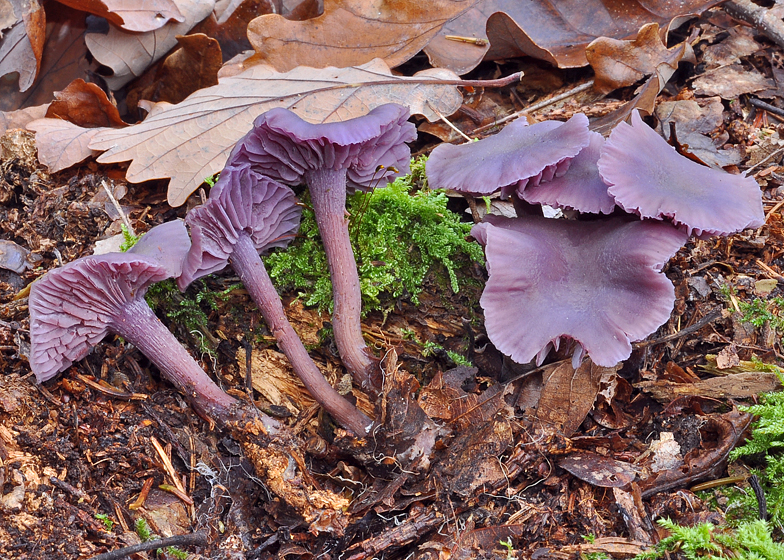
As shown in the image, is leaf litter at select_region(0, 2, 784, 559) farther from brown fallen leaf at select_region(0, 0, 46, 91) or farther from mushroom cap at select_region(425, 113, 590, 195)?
mushroom cap at select_region(425, 113, 590, 195)

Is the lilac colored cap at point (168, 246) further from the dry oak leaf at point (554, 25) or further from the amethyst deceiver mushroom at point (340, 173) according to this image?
the dry oak leaf at point (554, 25)

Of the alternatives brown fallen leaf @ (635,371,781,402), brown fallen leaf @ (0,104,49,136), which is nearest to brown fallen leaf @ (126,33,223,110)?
brown fallen leaf @ (0,104,49,136)

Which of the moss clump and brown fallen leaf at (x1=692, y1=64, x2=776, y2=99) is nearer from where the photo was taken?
the moss clump

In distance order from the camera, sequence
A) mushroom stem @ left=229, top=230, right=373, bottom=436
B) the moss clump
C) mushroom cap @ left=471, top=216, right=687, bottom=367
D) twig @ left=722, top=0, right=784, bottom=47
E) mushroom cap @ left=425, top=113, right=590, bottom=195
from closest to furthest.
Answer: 1. mushroom cap @ left=471, top=216, right=687, bottom=367
2. mushroom cap @ left=425, top=113, right=590, bottom=195
3. mushroom stem @ left=229, top=230, right=373, bottom=436
4. the moss clump
5. twig @ left=722, top=0, right=784, bottom=47

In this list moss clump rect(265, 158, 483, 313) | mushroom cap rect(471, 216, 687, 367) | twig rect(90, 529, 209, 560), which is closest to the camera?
twig rect(90, 529, 209, 560)

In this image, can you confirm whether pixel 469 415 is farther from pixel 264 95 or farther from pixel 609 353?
pixel 264 95

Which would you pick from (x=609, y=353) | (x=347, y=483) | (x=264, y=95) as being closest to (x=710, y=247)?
(x=609, y=353)

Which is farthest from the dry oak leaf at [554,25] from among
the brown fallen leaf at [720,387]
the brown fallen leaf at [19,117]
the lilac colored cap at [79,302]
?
the brown fallen leaf at [19,117]
